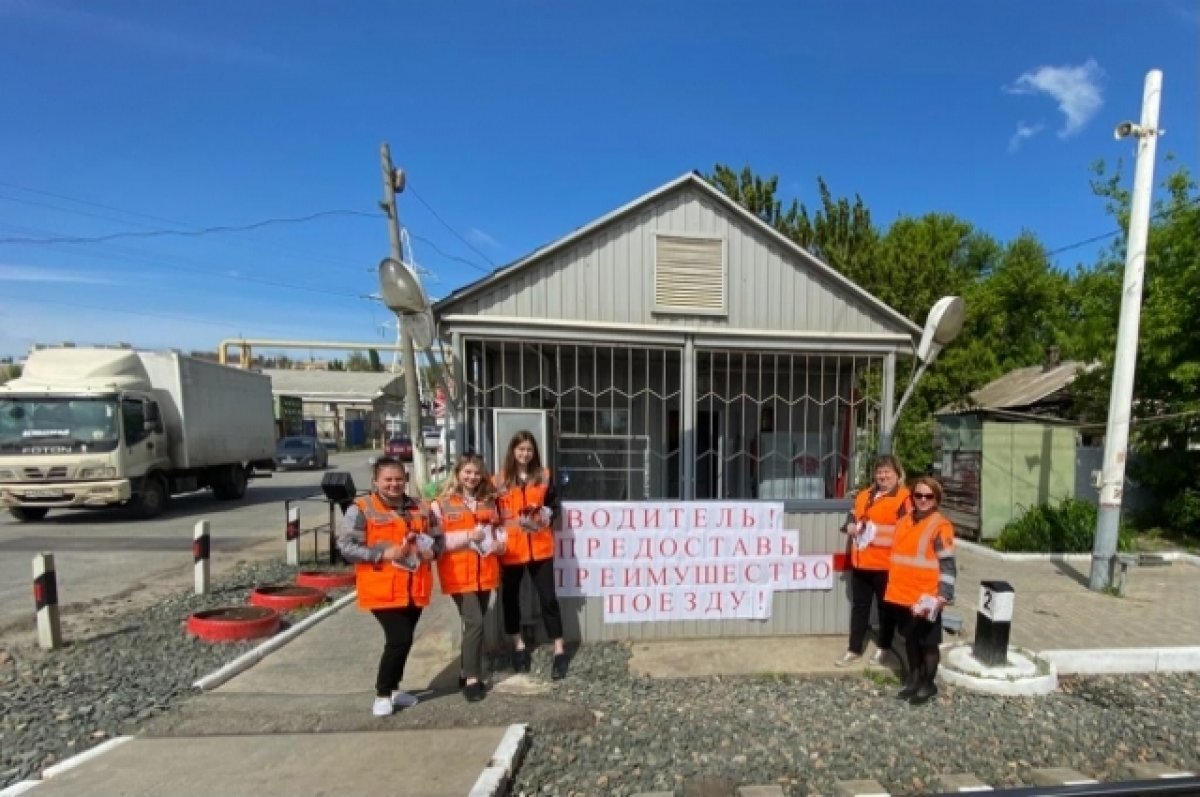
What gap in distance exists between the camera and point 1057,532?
8547mm

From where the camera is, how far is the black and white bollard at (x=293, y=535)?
7.81 metres

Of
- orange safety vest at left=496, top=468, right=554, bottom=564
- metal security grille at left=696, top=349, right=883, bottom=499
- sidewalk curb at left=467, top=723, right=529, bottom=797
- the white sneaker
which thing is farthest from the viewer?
metal security grille at left=696, top=349, right=883, bottom=499

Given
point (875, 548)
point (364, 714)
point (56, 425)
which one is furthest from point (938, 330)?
point (56, 425)

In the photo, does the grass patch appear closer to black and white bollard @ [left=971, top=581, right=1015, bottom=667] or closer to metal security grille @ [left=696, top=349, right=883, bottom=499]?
black and white bollard @ [left=971, top=581, right=1015, bottom=667]

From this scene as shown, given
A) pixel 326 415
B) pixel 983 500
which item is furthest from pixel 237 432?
pixel 326 415

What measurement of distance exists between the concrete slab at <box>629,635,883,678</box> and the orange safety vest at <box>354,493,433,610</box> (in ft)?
5.91

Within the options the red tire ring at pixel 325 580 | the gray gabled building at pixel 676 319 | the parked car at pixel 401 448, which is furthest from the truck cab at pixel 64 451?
the parked car at pixel 401 448

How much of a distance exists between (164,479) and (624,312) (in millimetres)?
12604

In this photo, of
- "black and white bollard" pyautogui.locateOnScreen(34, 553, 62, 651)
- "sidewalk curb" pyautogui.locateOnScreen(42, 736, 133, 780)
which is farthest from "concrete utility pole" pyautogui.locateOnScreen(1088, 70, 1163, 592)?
"black and white bollard" pyautogui.locateOnScreen(34, 553, 62, 651)

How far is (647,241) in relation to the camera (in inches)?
225

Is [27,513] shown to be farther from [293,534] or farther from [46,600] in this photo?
[46,600]

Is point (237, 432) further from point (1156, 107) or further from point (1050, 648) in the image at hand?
point (1156, 107)

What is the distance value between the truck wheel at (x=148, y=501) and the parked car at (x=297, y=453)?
1460cm

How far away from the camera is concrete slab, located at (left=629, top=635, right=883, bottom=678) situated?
432cm
